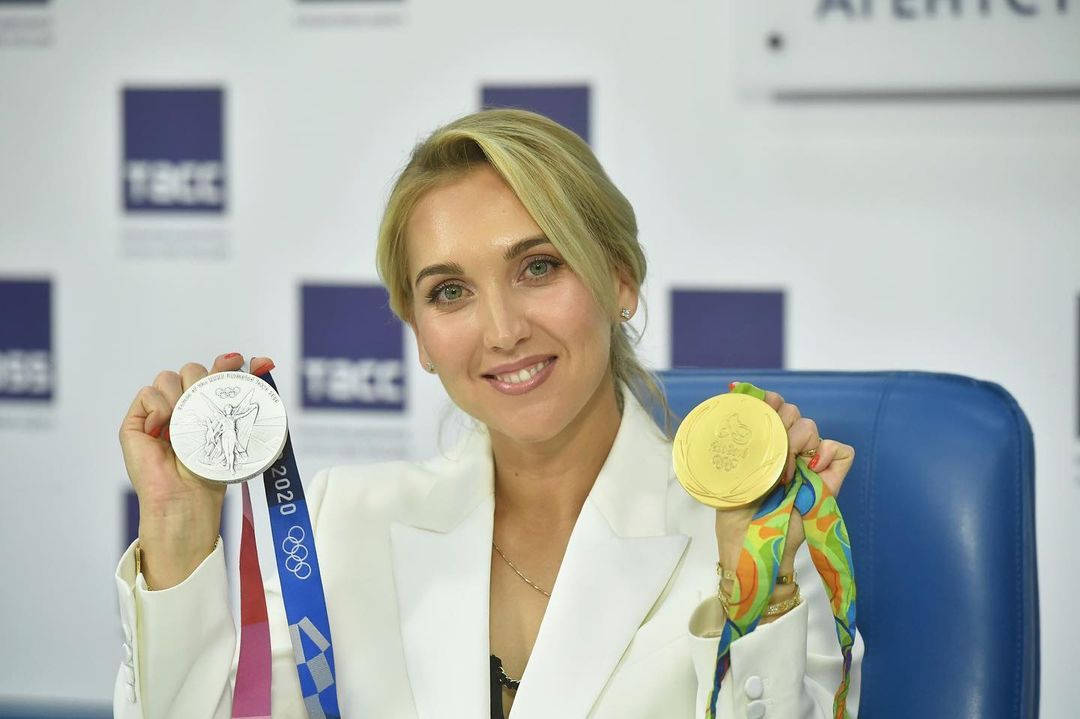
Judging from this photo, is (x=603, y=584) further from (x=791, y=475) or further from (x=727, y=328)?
(x=727, y=328)

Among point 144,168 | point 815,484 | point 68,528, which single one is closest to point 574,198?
point 815,484

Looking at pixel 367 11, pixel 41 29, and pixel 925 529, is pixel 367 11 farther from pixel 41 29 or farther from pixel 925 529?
pixel 925 529

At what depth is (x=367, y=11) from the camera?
3045 millimetres

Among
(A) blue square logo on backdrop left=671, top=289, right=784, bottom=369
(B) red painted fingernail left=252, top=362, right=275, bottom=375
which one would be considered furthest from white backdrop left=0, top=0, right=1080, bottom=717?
(B) red painted fingernail left=252, top=362, right=275, bottom=375

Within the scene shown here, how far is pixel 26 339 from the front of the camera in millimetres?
3309

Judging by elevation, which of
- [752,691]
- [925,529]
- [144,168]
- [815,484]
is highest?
[144,168]

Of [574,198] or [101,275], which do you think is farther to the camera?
[101,275]

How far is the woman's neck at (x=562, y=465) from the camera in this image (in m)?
1.79

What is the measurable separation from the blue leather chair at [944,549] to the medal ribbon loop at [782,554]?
0.20 metres

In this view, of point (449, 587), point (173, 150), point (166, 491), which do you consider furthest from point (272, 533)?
point (173, 150)

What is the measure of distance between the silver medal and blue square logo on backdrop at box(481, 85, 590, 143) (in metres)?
1.60

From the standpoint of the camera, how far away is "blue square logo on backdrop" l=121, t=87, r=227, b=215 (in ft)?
10.4

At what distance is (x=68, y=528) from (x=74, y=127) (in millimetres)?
1138

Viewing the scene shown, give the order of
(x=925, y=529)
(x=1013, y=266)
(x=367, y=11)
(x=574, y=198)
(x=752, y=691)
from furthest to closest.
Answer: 1. (x=367, y=11)
2. (x=1013, y=266)
3. (x=574, y=198)
4. (x=925, y=529)
5. (x=752, y=691)
